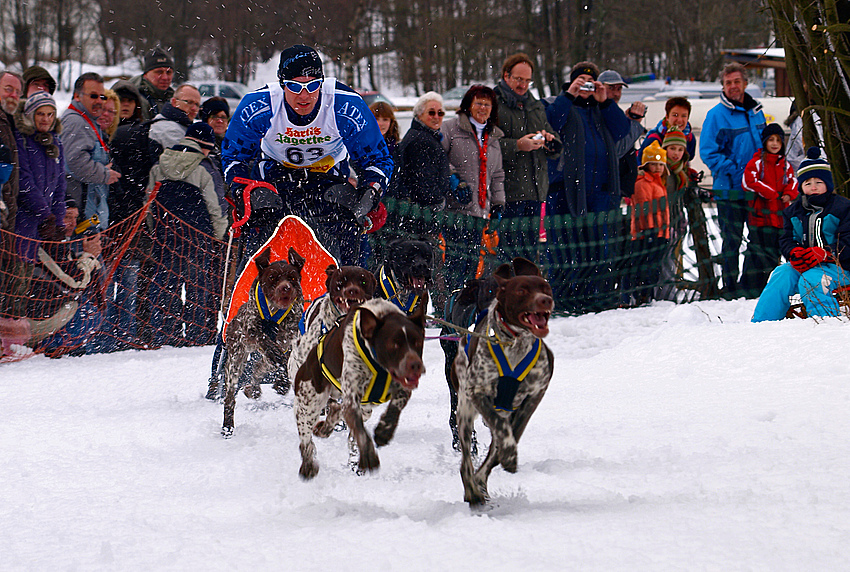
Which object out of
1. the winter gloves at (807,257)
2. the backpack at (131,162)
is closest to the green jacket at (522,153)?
the winter gloves at (807,257)

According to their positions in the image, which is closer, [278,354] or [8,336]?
[278,354]

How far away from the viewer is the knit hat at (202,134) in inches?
291

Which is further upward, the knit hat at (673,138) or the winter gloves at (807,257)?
the knit hat at (673,138)

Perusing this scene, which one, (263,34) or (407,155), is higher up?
(263,34)

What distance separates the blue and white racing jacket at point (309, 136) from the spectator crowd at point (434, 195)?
1038 millimetres

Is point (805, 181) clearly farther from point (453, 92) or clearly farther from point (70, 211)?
point (453, 92)

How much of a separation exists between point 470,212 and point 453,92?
75.5 feet

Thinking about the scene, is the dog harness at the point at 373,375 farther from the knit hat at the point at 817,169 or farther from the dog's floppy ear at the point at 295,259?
the knit hat at the point at 817,169

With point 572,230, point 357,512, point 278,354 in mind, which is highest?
point 572,230

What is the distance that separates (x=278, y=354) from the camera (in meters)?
4.78

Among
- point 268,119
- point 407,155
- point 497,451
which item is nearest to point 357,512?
point 497,451

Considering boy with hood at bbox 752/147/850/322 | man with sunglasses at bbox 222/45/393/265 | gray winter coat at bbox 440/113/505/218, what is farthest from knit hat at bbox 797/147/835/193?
man with sunglasses at bbox 222/45/393/265

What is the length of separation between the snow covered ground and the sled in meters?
0.74

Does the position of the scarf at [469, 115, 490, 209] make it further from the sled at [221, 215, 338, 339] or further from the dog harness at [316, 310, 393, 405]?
the dog harness at [316, 310, 393, 405]
